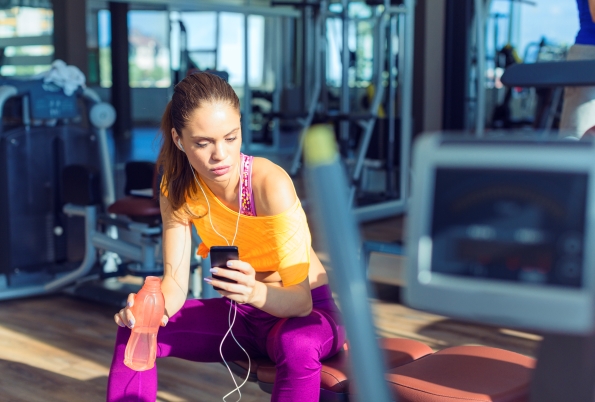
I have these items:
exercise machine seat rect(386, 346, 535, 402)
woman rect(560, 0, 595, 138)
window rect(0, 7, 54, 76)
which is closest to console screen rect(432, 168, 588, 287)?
exercise machine seat rect(386, 346, 535, 402)

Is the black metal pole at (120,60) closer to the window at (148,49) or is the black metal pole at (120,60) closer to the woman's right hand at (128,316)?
the window at (148,49)

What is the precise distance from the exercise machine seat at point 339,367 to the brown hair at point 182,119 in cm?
37

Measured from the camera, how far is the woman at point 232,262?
137cm

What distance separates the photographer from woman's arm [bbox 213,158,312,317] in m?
1.36

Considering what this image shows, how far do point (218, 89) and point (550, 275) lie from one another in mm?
1090

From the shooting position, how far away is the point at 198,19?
Result: 358 inches

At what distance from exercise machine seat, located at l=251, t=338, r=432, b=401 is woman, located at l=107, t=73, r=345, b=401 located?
0.03 meters

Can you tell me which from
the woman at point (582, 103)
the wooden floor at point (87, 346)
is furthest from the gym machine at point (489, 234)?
the wooden floor at point (87, 346)

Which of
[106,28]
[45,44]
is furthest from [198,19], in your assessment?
[45,44]

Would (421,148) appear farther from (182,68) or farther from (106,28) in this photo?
(106,28)

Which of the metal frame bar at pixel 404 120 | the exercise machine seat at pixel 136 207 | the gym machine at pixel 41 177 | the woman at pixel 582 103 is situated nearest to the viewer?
the woman at pixel 582 103

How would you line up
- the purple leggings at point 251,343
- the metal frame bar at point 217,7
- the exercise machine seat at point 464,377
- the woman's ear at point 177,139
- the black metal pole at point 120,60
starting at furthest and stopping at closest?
the black metal pole at point 120,60, the metal frame bar at point 217,7, the woman's ear at point 177,139, the purple leggings at point 251,343, the exercise machine seat at point 464,377

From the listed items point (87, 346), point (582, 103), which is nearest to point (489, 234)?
point (582, 103)

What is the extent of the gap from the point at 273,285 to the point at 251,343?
167 millimetres
